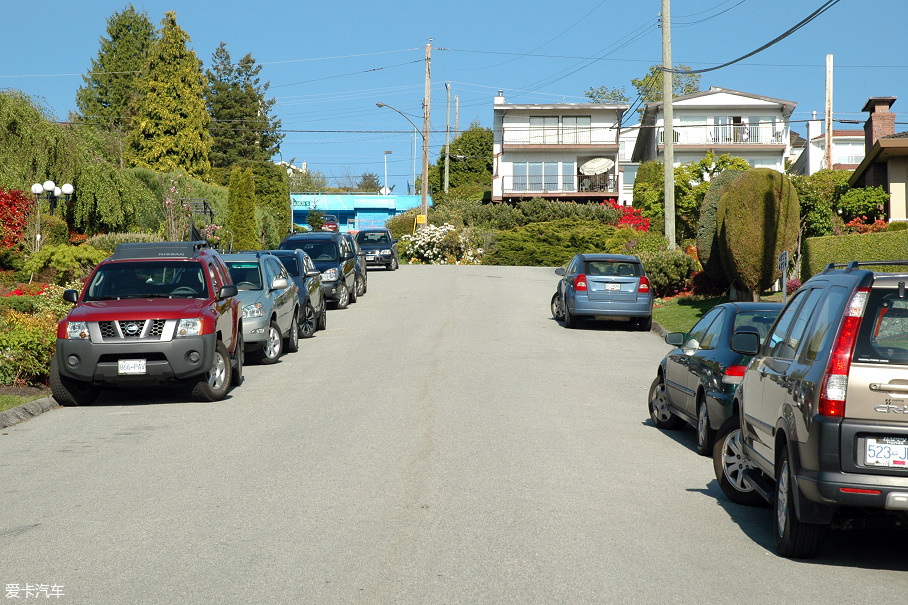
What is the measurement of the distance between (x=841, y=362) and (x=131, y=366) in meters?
9.07

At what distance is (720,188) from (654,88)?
62.5 metres

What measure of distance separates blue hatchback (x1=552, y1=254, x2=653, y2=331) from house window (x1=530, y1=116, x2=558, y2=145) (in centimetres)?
4233

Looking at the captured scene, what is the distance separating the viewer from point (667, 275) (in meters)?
27.5

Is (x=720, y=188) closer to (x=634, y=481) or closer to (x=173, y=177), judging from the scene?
(x=634, y=481)

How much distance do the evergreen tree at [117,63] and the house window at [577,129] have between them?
31.9m

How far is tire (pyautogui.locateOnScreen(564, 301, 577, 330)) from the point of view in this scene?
22.0m

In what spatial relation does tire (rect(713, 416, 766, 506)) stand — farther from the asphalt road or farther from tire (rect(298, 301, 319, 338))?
tire (rect(298, 301, 319, 338))

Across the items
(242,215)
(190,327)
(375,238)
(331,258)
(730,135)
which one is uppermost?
(730,135)

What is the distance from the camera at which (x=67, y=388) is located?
1238 cm

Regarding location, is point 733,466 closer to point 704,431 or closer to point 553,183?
point 704,431

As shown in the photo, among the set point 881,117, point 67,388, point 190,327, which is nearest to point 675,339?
point 190,327

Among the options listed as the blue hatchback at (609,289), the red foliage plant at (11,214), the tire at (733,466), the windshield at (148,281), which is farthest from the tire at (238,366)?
the red foliage plant at (11,214)

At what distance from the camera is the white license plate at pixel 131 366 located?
12.0 metres

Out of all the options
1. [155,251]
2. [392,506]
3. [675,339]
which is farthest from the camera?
[155,251]
